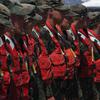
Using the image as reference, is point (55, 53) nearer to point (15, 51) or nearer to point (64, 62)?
point (64, 62)

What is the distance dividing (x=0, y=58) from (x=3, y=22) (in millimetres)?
476

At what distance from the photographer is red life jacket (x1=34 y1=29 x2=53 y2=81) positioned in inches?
340

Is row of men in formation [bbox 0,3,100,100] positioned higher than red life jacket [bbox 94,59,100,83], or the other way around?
row of men in formation [bbox 0,3,100,100]

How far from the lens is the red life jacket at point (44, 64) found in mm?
8641

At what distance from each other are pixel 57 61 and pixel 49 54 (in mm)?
178

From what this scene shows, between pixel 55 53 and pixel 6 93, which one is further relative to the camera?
pixel 55 53

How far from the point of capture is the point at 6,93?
24.9 ft

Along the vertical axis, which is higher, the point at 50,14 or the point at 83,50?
the point at 50,14

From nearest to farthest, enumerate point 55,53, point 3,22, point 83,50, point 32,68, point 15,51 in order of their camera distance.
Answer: point 3,22
point 15,51
point 32,68
point 55,53
point 83,50

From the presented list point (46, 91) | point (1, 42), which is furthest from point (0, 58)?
point (46, 91)

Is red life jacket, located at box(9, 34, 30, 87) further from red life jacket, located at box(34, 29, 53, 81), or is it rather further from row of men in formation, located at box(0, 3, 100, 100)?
red life jacket, located at box(34, 29, 53, 81)

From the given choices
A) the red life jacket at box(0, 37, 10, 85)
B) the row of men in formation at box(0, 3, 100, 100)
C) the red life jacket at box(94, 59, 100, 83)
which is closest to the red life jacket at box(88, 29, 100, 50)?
the row of men in formation at box(0, 3, 100, 100)

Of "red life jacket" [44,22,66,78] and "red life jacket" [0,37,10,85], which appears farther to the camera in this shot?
"red life jacket" [44,22,66,78]

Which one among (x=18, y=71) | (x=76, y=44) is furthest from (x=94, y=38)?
(x=18, y=71)
